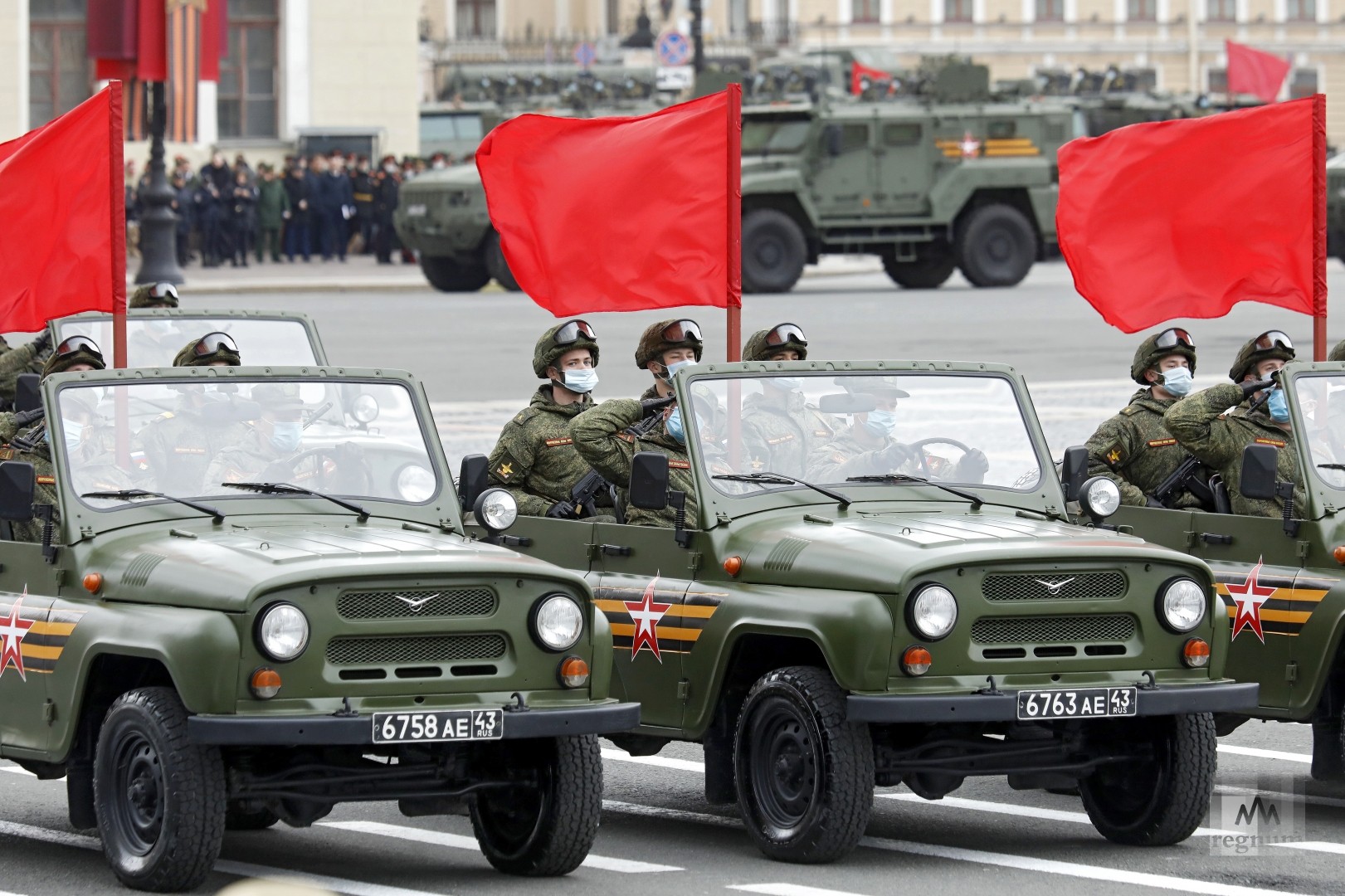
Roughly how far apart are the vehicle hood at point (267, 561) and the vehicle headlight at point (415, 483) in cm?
35

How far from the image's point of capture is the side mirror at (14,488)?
854cm

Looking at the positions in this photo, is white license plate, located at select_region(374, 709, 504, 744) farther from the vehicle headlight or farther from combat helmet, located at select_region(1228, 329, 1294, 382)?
combat helmet, located at select_region(1228, 329, 1294, 382)

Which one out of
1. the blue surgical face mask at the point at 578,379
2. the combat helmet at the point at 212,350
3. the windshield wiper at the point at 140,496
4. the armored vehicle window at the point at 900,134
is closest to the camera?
the windshield wiper at the point at 140,496

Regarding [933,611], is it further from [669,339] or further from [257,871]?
[669,339]

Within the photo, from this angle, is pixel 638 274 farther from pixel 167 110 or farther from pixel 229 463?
pixel 167 110

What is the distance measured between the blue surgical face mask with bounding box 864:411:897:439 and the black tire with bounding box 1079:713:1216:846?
1.39 m

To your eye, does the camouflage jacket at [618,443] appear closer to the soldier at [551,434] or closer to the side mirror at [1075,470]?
the soldier at [551,434]

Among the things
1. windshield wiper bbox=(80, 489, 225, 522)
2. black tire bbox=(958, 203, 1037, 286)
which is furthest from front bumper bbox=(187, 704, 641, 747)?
black tire bbox=(958, 203, 1037, 286)

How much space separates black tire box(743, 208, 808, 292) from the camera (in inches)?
1457

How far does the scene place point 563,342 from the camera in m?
11.2

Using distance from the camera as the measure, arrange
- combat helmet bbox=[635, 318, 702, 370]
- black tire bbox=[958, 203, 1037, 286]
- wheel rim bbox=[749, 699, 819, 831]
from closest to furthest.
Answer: wheel rim bbox=[749, 699, 819, 831]
combat helmet bbox=[635, 318, 702, 370]
black tire bbox=[958, 203, 1037, 286]

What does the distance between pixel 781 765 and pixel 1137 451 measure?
3155 mm

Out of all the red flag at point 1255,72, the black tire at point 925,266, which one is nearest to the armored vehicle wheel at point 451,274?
the black tire at point 925,266

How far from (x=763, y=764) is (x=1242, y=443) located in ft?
9.56
